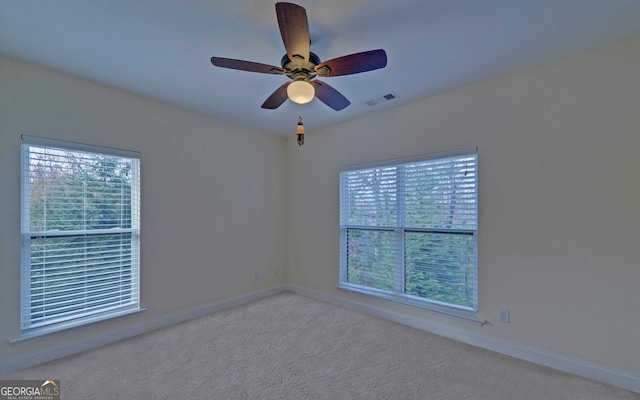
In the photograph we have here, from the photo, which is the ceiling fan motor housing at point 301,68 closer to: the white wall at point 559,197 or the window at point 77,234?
the white wall at point 559,197

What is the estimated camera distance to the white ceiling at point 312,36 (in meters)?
1.73

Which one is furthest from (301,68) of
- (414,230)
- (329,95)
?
(414,230)

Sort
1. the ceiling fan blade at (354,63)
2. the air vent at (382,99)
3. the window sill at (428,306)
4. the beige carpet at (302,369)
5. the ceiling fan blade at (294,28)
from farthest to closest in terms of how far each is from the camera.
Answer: the air vent at (382,99), the window sill at (428,306), the beige carpet at (302,369), the ceiling fan blade at (354,63), the ceiling fan blade at (294,28)

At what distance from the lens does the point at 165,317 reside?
319 centimetres

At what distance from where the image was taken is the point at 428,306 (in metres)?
3.06

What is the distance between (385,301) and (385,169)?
5.27 ft

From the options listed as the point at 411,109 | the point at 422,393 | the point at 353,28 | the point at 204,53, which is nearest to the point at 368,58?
the point at 353,28

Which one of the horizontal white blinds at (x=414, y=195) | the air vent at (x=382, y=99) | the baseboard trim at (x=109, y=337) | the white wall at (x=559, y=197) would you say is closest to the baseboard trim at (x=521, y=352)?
the white wall at (x=559, y=197)

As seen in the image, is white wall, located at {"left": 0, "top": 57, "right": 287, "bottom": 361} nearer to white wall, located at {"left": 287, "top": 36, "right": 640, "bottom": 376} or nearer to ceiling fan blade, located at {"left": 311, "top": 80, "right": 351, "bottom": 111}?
ceiling fan blade, located at {"left": 311, "top": 80, "right": 351, "bottom": 111}

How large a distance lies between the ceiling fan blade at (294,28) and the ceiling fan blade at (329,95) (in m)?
0.37

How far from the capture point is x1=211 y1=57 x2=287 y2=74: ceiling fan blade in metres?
1.78

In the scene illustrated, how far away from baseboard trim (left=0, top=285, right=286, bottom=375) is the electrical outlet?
304cm

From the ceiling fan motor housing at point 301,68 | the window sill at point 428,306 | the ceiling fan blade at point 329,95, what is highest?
the ceiling fan motor housing at point 301,68

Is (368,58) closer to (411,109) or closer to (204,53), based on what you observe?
(204,53)
